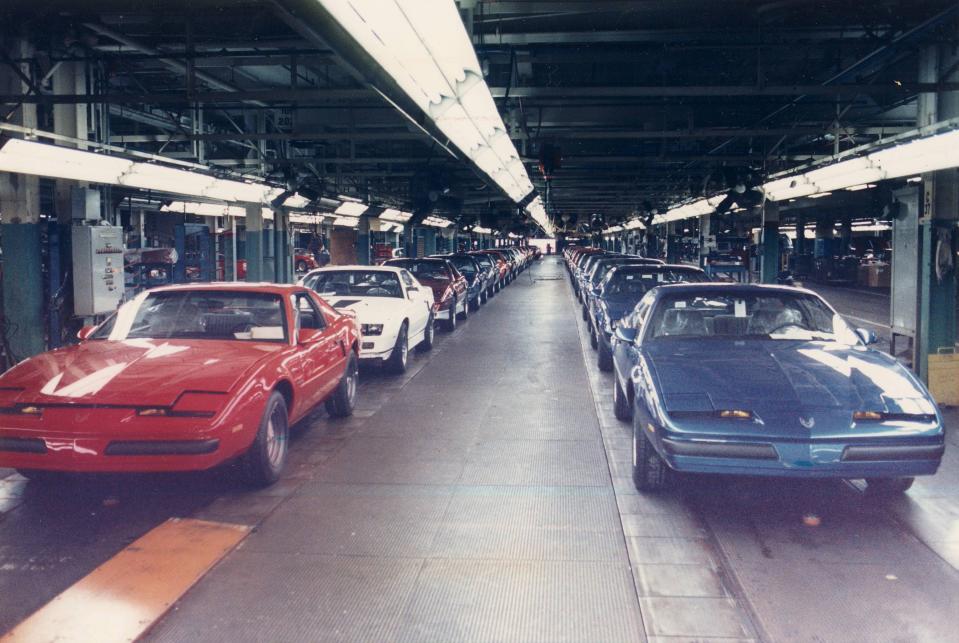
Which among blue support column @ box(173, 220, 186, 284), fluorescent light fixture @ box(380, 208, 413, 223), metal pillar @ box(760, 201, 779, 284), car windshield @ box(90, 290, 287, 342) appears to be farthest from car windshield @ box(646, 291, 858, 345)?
blue support column @ box(173, 220, 186, 284)

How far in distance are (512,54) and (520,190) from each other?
10.0 metres

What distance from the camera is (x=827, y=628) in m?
3.49

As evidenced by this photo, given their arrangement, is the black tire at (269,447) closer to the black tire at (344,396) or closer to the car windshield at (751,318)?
the black tire at (344,396)

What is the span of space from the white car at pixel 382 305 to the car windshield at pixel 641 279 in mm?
2845

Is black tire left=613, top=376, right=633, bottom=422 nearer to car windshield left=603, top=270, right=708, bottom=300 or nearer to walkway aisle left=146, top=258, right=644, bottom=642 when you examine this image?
walkway aisle left=146, top=258, right=644, bottom=642

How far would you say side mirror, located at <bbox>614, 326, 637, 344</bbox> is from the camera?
6.30 metres

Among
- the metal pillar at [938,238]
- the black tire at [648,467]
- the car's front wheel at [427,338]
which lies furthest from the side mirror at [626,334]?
the car's front wheel at [427,338]

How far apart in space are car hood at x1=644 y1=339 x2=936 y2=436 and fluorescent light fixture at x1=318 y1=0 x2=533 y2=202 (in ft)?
8.67

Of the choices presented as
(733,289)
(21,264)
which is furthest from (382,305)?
(733,289)

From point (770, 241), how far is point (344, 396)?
13603 millimetres

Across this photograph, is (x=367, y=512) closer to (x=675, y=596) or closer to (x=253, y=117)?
(x=675, y=596)

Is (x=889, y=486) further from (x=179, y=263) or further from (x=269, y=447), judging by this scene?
(x=179, y=263)

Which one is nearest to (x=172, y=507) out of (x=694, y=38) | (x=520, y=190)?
(x=694, y=38)

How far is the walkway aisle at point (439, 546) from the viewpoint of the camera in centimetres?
356
